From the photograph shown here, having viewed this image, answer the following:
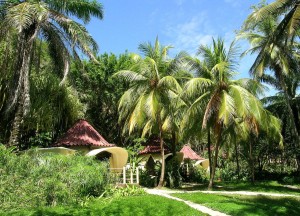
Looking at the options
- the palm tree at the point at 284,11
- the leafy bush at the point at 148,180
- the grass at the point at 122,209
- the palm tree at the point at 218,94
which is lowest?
the grass at the point at 122,209

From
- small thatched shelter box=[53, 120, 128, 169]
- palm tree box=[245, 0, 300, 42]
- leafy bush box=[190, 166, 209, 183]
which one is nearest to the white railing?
small thatched shelter box=[53, 120, 128, 169]

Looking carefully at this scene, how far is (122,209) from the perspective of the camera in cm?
1159

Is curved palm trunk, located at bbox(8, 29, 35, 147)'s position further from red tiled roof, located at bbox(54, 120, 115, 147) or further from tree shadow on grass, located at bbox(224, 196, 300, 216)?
tree shadow on grass, located at bbox(224, 196, 300, 216)

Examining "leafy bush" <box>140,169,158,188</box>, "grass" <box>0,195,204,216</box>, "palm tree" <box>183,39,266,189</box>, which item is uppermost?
"palm tree" <box>183,39,266,189</box>

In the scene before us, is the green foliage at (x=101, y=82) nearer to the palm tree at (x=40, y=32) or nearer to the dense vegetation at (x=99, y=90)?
the dense vegetation at (x=99, y=90)

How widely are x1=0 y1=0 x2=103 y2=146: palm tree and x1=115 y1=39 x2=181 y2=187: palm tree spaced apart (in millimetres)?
3444

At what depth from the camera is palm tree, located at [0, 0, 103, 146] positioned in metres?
16.4

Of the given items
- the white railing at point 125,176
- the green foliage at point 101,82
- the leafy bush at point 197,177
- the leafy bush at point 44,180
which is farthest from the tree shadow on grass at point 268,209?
the green foliage at point 101,82

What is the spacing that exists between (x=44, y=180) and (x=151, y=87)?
1101cm

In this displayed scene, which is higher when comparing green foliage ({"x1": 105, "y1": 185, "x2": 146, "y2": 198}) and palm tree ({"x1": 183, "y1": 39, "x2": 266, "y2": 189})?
palm tree ({"x1": 183, "y1": 39, "x2": 266, "y2": 189})

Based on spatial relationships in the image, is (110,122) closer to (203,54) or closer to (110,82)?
(110,82)

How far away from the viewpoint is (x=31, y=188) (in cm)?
1127

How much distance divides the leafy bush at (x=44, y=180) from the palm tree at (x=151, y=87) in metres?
7.18

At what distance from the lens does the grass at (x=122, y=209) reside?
401 inches
